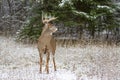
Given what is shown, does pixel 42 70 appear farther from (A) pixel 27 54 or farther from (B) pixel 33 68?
(A) pixel 27 54

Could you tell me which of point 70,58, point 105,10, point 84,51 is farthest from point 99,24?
point 70,58

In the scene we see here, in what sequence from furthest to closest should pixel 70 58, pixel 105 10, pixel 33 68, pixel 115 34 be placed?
pixel 115 34 → pixel 105 10 → pixel 70 58 → pixel 33 68

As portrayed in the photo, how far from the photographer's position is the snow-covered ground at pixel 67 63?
25.6 feet

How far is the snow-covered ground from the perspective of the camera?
25.6ft

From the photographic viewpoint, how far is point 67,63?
31.3 ft

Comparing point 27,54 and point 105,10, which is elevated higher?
point 105,10

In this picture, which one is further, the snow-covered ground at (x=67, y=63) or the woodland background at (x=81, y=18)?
the woodland background at (x=81, y=18)

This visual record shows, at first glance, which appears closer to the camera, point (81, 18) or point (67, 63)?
point (67, 63)

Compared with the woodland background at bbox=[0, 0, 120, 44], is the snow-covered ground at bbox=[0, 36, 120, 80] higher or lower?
lower

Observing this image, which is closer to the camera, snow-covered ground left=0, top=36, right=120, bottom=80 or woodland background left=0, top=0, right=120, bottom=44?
snow-covered ground left=0, top=36, right=120, bottom=80

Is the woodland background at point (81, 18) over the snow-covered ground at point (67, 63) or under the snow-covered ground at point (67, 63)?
over

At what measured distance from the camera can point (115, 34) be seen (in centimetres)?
1506

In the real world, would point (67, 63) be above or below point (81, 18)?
below

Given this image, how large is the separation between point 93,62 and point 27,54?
108 inches
